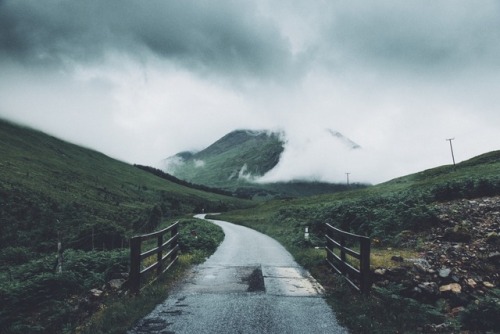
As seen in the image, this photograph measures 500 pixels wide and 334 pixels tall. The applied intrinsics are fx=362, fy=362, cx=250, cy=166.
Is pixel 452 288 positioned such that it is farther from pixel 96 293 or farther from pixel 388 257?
pixel 96 293

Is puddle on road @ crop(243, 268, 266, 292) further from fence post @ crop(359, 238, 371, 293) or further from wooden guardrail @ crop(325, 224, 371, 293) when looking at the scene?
fence post @ crop(359, 238, 371, 293)

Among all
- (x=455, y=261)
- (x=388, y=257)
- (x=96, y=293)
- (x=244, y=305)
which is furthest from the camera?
(x=388, y=257)

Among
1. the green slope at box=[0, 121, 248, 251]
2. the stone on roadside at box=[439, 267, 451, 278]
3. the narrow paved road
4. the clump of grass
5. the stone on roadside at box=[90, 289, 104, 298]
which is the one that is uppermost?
the green slope at box=[0, 121, 248, 251]

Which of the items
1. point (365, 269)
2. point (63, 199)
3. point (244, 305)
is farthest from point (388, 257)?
point (63, 199)

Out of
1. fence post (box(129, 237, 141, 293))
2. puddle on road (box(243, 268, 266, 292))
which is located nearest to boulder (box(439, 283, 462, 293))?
puddle on road (box(243, 268, 266, 292))

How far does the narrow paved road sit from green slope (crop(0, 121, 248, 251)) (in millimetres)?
5619

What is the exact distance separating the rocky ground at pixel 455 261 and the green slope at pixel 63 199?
11.2m

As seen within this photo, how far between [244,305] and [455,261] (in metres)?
7.57

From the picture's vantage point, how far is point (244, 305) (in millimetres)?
8734

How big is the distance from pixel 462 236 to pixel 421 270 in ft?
16.2

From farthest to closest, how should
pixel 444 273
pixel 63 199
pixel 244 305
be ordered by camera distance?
pixel 63 199 < pixel 444 273 < pixel 244 305

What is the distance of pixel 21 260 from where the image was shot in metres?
27.3

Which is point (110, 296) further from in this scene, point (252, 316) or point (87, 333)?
point (252, 316)

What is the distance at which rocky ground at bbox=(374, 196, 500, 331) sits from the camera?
31.1ft
